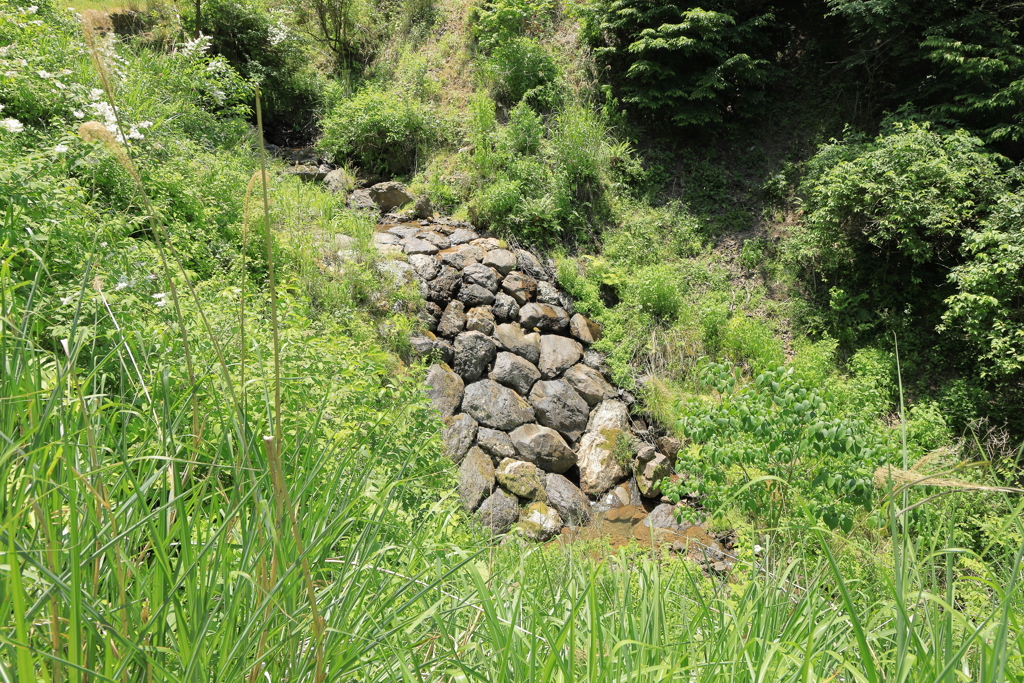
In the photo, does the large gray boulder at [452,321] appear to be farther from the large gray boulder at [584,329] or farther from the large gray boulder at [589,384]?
the large gray boulder at [584,329]

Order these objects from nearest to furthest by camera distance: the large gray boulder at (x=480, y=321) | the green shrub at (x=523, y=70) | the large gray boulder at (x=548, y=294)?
the large gray boulder at (x=480, y=321)
the large gray boulder at (x=548, y=294)
the green shrub at (x=523, y=70)

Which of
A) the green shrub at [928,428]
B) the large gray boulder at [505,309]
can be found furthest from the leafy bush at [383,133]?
the green shrub at [928,428]

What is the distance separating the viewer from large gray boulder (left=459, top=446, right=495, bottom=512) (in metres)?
4.77

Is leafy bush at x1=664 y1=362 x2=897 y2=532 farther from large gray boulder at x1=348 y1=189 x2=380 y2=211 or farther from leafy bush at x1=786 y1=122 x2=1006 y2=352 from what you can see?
large gray boulder at x1=348 y1=189 x2=380 y2=211

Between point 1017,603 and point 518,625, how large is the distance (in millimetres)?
1103

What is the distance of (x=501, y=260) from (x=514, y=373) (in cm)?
183

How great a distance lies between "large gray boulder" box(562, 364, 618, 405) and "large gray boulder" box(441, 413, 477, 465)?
4.95ft

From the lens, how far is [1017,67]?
636 centimetres

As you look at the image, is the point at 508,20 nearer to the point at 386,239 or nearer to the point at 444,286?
the point at 386,239

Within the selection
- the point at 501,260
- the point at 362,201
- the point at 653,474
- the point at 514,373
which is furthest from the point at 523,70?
the point at 653,474

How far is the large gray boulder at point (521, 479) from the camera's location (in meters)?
5.26

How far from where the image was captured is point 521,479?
5316 mm

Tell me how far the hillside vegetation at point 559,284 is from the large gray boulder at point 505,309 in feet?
3.60

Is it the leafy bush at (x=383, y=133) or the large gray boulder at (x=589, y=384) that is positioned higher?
the leafy bush at (x=383, y=133)
